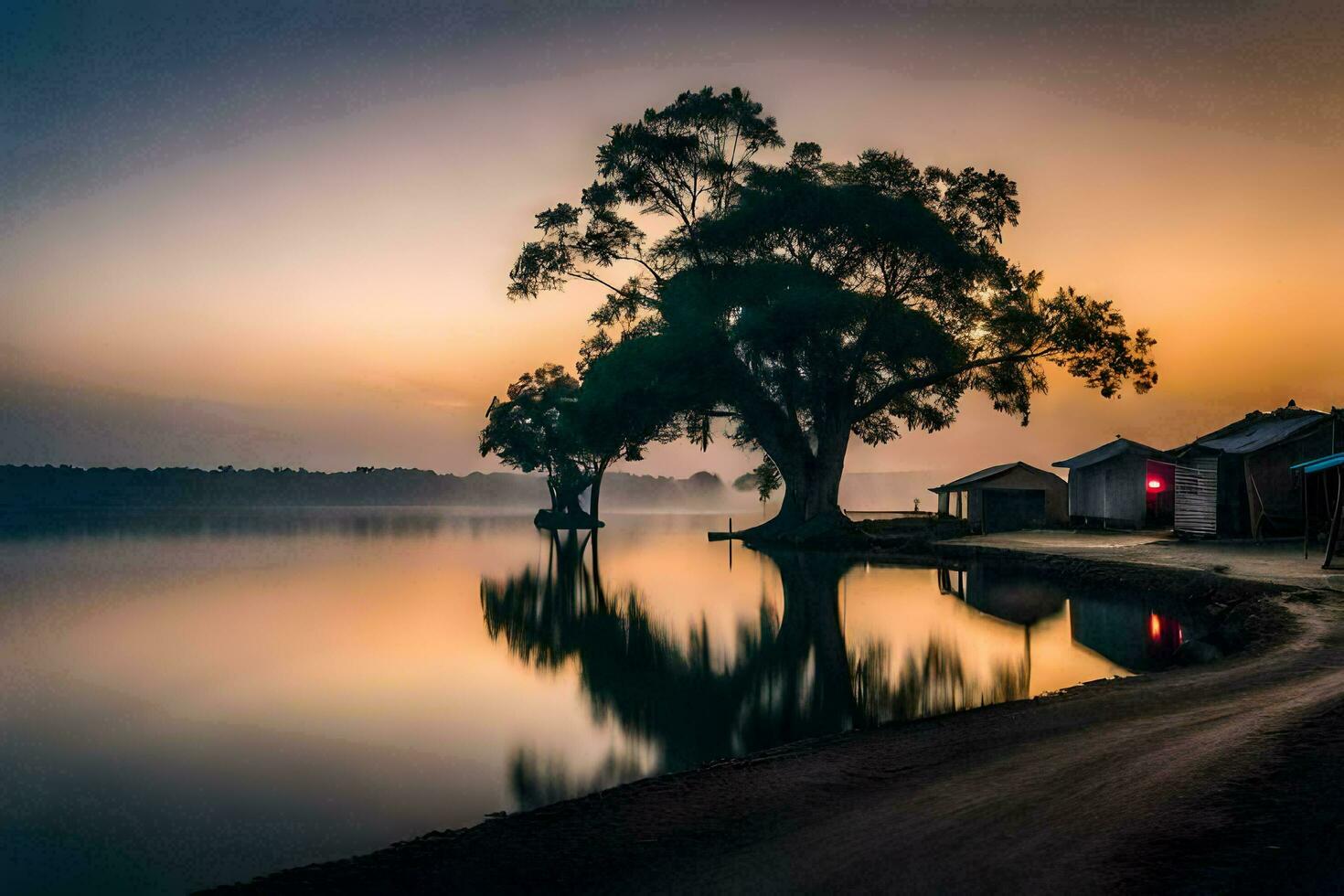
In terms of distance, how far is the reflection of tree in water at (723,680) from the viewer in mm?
10234

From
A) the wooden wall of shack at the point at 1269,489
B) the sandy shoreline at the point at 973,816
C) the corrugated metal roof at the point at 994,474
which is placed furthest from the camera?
the corrugated metal roof at the point at 994,474

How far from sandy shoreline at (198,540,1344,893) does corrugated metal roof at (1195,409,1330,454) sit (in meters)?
26.4

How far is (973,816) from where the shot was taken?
20.3 feet

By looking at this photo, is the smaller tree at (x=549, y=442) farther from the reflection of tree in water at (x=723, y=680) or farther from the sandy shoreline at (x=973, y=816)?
the sandy shoreline at (x=973, y=816)

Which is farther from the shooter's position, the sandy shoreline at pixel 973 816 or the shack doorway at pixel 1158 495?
the shack doorway at pixel 1158 495

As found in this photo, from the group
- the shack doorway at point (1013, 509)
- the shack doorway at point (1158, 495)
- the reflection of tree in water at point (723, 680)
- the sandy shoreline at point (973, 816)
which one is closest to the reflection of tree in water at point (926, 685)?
the reflection of tree in water at point (723, 680)

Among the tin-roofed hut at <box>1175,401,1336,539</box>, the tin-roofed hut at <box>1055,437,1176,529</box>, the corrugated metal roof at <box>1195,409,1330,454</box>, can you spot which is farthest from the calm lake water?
the tin-roofed hut at <box>1055,437,1176,529</box>

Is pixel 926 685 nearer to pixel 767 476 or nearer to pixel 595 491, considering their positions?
pixel 767 476

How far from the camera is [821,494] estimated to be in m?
45.6

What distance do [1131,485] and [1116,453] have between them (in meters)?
1.91

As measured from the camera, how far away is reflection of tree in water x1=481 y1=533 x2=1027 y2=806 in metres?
10.2

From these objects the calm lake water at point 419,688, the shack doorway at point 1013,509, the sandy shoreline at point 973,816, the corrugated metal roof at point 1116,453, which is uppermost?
the corrugated metal roof at point 1116,453

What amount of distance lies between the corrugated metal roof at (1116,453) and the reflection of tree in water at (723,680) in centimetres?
2572

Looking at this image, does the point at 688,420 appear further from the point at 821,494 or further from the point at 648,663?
the point at 648,663
